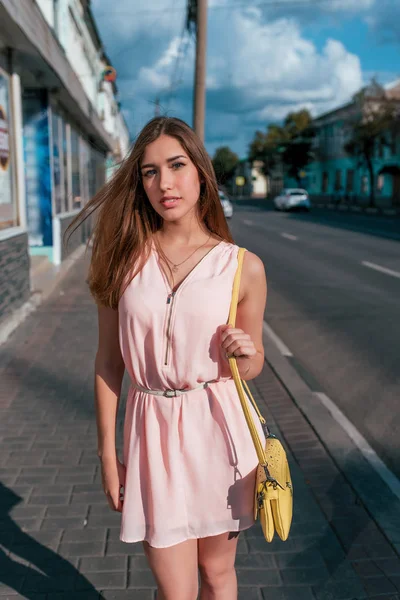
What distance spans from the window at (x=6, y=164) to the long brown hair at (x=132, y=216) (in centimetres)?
664

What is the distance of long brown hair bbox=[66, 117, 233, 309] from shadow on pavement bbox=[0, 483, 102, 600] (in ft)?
5.03

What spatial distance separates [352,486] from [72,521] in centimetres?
167

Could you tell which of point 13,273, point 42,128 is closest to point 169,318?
point 13,273

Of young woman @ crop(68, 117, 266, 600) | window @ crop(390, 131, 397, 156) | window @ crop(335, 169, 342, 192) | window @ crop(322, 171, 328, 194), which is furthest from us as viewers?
window @ crop(322, 171, 328, 194)

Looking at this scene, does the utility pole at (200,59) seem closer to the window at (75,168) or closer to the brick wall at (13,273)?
the window at (75,168)

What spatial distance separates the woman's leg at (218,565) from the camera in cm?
188

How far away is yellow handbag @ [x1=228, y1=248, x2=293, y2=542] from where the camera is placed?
5.57 ft

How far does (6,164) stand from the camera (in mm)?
8469

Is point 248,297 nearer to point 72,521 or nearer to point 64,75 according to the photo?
point 72,521

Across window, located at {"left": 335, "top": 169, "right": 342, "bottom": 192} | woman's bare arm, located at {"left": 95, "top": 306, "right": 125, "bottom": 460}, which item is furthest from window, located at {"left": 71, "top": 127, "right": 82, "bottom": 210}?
window, located at {"left": 335, "top": 169, "right": 342, "bottom": 192}

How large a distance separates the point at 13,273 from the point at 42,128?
6.19 m

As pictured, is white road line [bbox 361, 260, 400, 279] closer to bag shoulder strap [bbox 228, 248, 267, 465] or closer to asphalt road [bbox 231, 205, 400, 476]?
asphalt road [bbox 231, 205, 400, 476]

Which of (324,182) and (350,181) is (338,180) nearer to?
(350,181)

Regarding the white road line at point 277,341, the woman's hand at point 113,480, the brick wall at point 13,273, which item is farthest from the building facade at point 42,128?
the white road line at point 277,341
